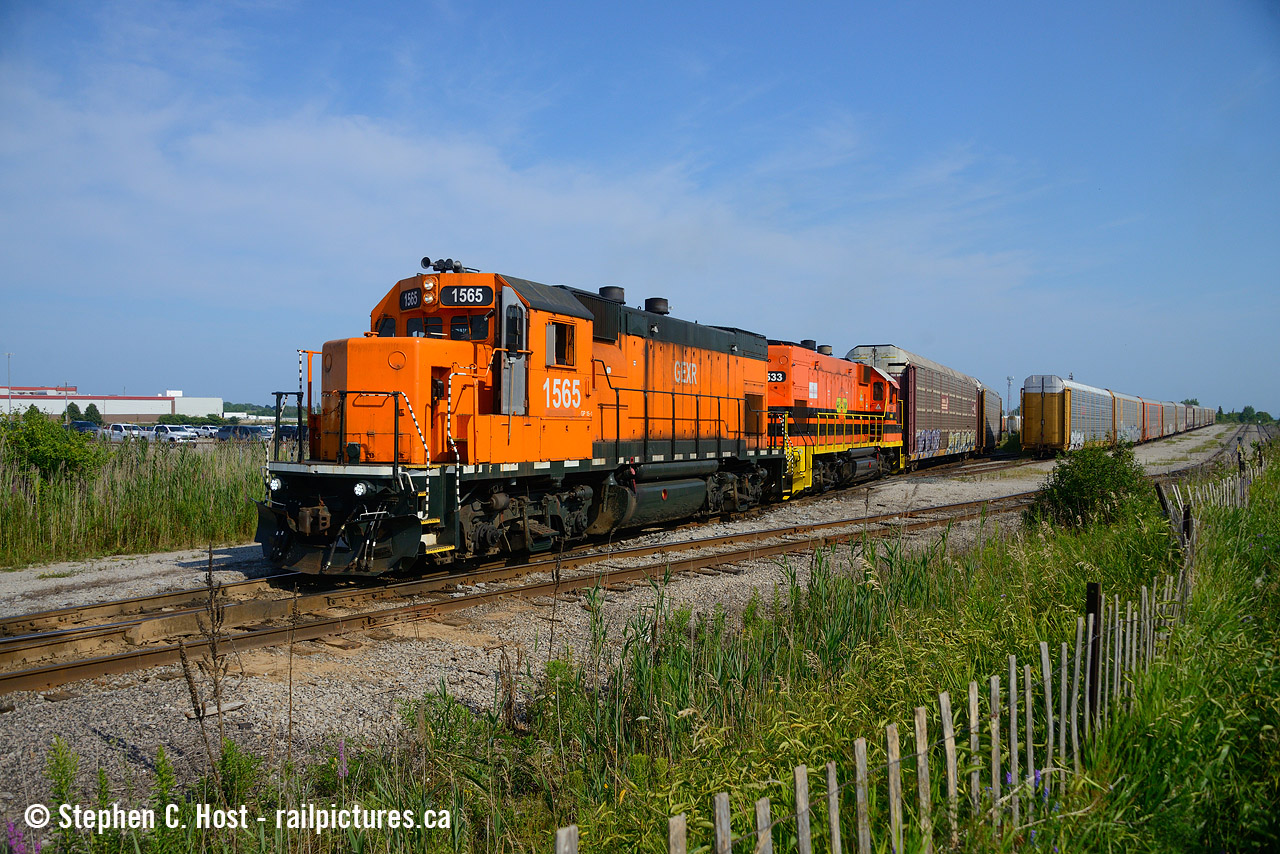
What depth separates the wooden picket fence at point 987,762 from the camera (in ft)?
7.11

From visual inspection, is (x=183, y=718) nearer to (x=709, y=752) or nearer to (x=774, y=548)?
(x=709, y=752)

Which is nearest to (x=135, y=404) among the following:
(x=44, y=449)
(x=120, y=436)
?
(x=120, y=436)

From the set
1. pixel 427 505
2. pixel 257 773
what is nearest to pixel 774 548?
pixel 427 505

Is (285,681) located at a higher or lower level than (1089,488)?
lower

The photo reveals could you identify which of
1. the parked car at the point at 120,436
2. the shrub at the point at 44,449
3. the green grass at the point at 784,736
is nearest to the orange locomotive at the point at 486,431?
the green grass at the point at 784,736

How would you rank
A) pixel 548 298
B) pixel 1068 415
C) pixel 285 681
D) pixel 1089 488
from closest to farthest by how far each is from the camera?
pixel 285 681 → pixel 548 298 → pixel 1089 488 → pixel 1068 415

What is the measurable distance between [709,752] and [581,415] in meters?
7.17

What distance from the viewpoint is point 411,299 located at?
9.39m

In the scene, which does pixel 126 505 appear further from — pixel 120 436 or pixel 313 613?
pixel 120 436

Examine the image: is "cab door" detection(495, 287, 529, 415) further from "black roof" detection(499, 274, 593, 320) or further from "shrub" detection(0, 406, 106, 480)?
"shrub" detection(0, 406, 106, 480)

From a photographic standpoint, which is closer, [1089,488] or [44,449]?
[1089,488]

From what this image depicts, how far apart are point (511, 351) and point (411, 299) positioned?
5.25 ft

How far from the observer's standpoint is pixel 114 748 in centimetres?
430

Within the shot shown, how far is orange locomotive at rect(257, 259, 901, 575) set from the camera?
8.18 m
